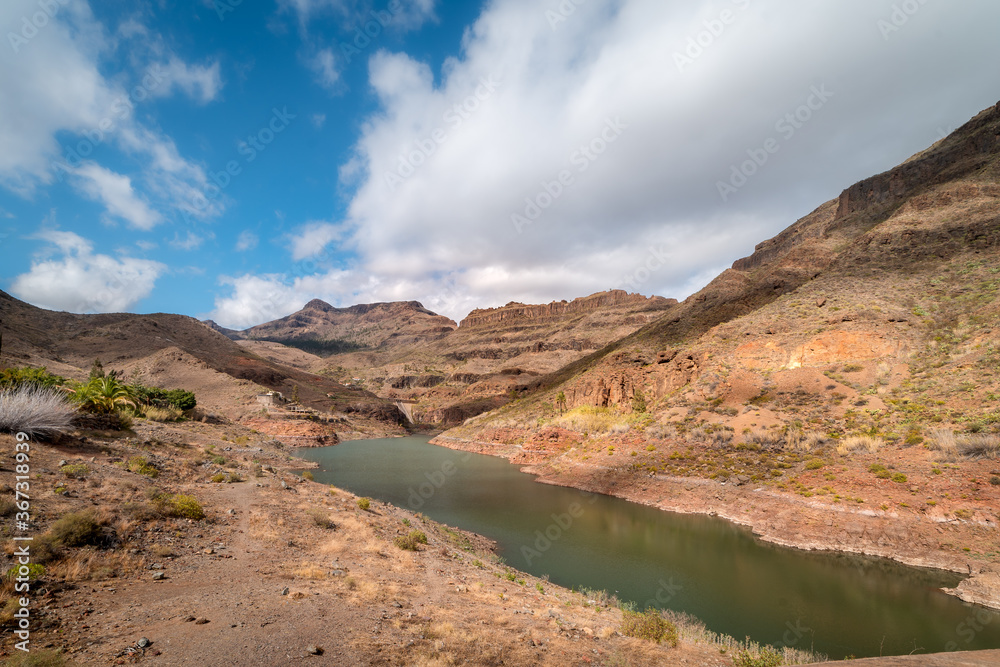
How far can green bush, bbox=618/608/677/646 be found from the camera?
31.5 ft

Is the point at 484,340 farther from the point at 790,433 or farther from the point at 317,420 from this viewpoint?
the point at 790,433

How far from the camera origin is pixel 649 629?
979cm

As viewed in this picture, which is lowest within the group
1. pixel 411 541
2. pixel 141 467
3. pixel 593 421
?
pixel 411 541

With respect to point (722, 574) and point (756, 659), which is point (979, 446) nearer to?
point (722, 574)

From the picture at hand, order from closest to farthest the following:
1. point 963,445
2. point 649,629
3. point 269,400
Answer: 1. point 649,629
2. point 963,445
3. point 269,400

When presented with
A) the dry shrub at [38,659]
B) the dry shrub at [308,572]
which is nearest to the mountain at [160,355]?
the dry shrub at [308,572]

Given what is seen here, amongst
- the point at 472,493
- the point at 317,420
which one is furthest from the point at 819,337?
the point at 317,420

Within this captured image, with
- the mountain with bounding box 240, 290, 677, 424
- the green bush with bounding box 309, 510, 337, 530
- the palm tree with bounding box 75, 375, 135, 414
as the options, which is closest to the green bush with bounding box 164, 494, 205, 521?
the green bush with bounding box 309, 510, 337, 530

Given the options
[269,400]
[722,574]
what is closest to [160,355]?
[269,400]

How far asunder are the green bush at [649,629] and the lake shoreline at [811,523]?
1484cm

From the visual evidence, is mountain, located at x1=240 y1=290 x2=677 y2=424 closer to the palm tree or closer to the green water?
the green water

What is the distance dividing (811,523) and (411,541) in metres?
22.0

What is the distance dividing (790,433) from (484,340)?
145m

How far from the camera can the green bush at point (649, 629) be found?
959 centimetres
